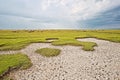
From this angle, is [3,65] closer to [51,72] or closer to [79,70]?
[51,72]

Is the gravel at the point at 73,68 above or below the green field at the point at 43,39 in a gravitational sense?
below

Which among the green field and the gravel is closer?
the gravel

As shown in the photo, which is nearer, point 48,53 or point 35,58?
point 35,58

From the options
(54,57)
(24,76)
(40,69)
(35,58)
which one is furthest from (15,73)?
(54,57)

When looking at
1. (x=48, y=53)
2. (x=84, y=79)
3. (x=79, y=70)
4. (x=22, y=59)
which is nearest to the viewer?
(x=84, y=79)

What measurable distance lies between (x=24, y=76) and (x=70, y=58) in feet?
34.8

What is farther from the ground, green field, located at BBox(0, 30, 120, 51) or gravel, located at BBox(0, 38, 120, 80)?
green field, located at BBox(0, 30, 120, 51)

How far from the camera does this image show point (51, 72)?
72.9ft

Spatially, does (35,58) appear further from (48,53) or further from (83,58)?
(83,58)

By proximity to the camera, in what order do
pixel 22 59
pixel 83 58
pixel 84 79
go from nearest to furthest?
pixel 84 79
pixel 22 59
pixel 83 58

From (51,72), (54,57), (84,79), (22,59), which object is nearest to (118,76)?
(84,79)

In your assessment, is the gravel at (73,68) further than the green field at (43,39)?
No

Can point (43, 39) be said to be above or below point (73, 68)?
above

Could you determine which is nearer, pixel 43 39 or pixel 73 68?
pixel 73 68
